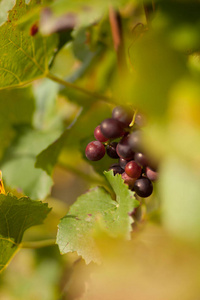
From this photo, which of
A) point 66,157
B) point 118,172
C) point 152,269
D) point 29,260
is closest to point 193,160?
point 152,269

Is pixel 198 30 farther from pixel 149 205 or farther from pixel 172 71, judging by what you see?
pixel 149 205

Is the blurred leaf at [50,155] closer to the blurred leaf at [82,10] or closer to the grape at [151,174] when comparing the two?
the grape at [151,174]

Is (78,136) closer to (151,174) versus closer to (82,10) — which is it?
(151,174)

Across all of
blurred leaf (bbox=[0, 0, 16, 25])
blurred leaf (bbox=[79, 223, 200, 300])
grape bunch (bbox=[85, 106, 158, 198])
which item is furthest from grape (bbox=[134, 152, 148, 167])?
blurred leaf (bbox=[0, 0, 16, 25])

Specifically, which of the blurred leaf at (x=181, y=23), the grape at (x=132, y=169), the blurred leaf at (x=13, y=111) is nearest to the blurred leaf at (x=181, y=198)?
the blurred leaf at (x=181, y=23)

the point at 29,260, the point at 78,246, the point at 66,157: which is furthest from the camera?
Answer: the point at 29,260

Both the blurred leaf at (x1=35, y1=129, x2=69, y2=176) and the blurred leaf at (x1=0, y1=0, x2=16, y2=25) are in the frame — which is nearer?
the blurred leaf at (x1=0, y1=0, x2=16, y2=25)

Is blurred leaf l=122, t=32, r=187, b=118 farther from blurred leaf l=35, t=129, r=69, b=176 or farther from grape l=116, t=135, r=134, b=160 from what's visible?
blurred leaf l=35, t=129, r=69, b=176
